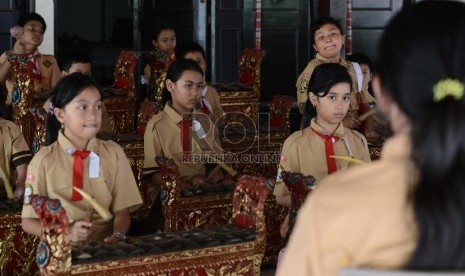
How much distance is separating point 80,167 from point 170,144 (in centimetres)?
118

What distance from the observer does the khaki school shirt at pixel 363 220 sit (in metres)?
1.26

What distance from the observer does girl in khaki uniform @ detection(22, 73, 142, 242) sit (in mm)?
3121

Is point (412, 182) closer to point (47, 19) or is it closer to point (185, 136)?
point (185, 136)

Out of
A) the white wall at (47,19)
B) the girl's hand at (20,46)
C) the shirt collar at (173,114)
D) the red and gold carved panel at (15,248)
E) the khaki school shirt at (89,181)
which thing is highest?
the white wall at (47,19)

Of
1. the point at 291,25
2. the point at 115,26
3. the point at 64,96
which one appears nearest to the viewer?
the point at 64,96

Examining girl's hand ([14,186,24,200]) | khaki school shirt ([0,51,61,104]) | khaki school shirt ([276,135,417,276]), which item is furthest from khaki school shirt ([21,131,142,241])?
khaki school shirt ([0,51,61,104])

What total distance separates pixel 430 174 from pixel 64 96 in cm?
211

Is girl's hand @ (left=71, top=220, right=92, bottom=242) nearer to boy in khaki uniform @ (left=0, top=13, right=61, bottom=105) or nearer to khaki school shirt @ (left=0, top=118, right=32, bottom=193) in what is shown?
khaki school shirt @ (left=0, top=118, right=32, bottom=193)

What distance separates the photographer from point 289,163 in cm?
364

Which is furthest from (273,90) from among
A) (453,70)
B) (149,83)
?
(453,70)

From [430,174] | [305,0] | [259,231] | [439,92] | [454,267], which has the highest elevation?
[305,0]

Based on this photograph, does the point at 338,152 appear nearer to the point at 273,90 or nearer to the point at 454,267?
the point at 454,267

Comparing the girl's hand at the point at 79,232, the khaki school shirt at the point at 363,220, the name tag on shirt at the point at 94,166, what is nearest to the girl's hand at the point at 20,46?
the name tag on shirt at the point at 94,166

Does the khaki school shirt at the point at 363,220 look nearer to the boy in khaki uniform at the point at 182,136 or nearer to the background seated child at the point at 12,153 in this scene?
the background seated child at the point at 12,153
